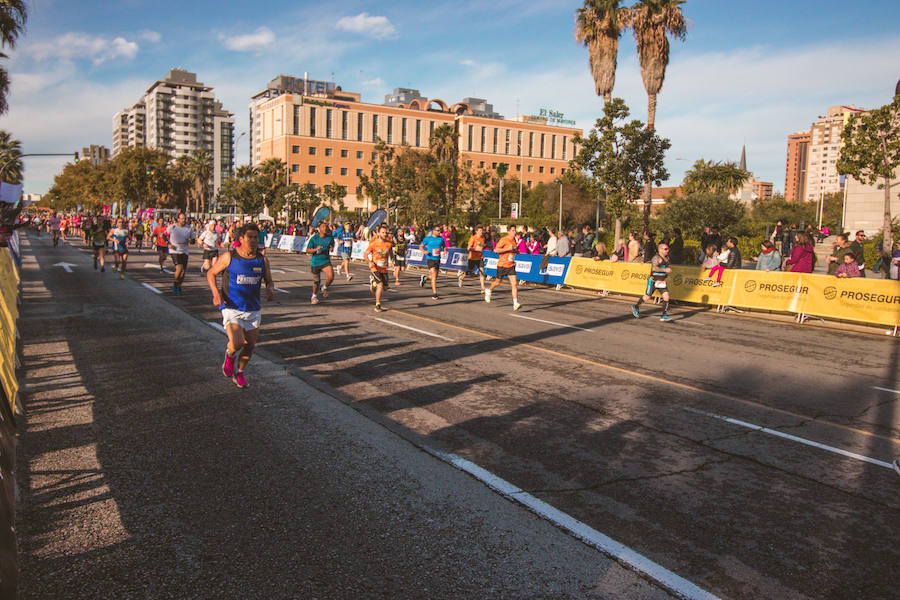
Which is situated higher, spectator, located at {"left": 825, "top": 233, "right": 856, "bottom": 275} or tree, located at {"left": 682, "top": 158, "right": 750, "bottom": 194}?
tree, located at {"left": 682, "top": 158, "right": 750, "bottom": 194}

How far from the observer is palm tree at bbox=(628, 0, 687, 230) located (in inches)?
1208

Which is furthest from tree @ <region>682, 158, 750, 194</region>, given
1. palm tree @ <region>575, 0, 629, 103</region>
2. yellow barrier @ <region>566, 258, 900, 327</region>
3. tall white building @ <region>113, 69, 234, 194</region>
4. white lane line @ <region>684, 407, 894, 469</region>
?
tall white building @ <region>113, 69, 234, 194</region>

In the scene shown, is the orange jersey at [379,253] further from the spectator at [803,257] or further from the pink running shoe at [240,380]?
the spectator at [803,257]

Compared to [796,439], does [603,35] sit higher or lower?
higher

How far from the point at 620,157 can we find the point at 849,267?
13316 mm

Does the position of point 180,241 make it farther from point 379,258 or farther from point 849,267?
point 849,267

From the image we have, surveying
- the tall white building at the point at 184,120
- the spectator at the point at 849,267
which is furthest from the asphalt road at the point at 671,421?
the tall white building at the point at 184,120

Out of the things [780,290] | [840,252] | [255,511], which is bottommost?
[255,511]

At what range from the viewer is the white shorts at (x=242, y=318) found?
24.5 feet

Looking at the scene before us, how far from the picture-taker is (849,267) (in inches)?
581

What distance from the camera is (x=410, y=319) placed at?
44.1 feet

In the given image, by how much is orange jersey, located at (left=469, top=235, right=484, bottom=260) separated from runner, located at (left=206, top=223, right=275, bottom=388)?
11.8m

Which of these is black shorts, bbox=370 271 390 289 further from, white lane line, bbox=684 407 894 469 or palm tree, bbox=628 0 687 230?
palm tree, bbox=628 0 687 230

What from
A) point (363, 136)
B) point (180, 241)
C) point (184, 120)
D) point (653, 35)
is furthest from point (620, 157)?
point (184, 120)
